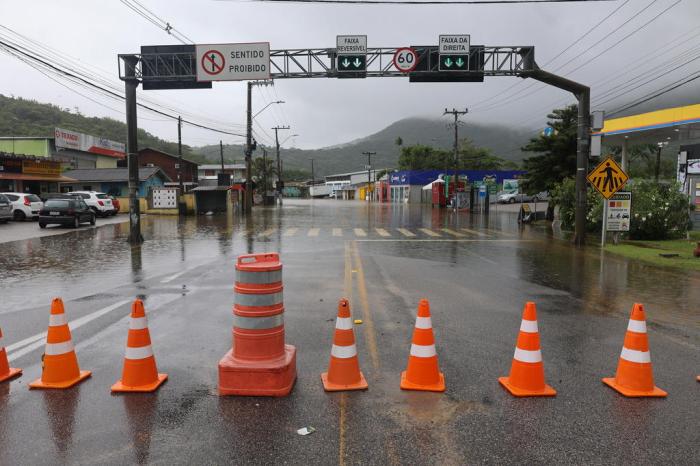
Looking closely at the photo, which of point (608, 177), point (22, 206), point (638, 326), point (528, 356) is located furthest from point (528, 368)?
point (22, 206)

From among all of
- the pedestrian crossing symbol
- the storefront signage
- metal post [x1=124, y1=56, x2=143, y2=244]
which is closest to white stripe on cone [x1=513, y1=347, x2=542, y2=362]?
the pedestrian crossing symbol

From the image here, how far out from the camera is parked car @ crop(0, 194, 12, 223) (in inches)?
974

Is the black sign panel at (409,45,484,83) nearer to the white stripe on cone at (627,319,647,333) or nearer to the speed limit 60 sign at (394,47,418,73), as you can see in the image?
the speed limit 60 sign at (394,47,418,73)

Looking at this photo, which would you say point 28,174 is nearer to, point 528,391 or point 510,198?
point 528,391

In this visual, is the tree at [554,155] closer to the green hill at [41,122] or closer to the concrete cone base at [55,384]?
the concrete cone base at [55,384]

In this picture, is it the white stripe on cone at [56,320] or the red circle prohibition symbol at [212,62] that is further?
the red circle prohibition symbol at [212,62]

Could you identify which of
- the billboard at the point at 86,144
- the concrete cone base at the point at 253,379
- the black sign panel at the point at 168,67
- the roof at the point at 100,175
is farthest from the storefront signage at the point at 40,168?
the concrete cone base at the point at 253,379

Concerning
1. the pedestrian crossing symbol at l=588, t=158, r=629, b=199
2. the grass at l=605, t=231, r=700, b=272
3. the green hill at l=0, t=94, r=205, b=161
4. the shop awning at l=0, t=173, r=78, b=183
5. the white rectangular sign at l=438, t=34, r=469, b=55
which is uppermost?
the green hill at l=0, t=94, r=205, b=161

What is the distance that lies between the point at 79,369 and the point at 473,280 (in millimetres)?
7531

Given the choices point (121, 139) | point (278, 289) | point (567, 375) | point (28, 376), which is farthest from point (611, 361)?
point (121, 139)

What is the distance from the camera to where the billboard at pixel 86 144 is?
4609 cm

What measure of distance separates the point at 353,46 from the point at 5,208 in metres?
19.0

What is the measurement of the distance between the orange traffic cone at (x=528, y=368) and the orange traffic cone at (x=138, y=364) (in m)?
3.22

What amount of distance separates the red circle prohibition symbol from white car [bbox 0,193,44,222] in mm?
15856
